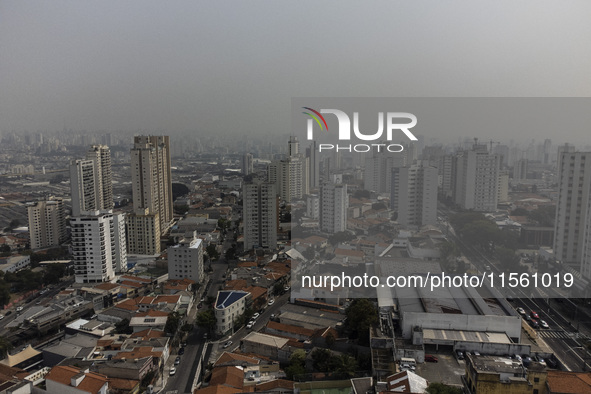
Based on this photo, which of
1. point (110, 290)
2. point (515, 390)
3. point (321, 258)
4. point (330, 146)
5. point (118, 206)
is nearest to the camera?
point (515, 390)

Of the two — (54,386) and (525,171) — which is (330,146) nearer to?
(525,171)

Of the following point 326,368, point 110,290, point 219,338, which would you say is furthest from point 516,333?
point 110,290

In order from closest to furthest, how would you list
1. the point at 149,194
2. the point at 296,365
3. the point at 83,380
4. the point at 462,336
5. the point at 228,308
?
the point at 83,380 < the point at 462,336 < the point at 296,365 < the point at 228,308 < the point at 149,194

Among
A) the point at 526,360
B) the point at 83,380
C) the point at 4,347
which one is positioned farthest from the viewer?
the point at 4,347

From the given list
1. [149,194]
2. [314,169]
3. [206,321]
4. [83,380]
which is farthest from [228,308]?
[149,194]

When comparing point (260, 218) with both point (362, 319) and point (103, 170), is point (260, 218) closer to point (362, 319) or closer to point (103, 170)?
point (362, 319)

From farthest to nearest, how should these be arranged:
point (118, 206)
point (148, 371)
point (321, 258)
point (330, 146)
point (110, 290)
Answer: point (118, 206), point (110, 290), point (321, 258), point (330, 146), point (148, 371)

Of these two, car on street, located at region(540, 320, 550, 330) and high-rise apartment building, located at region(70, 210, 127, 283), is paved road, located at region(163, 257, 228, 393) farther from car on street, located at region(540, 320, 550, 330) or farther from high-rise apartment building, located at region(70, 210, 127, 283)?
car on street, located at region(540, 320, 550, 330)
